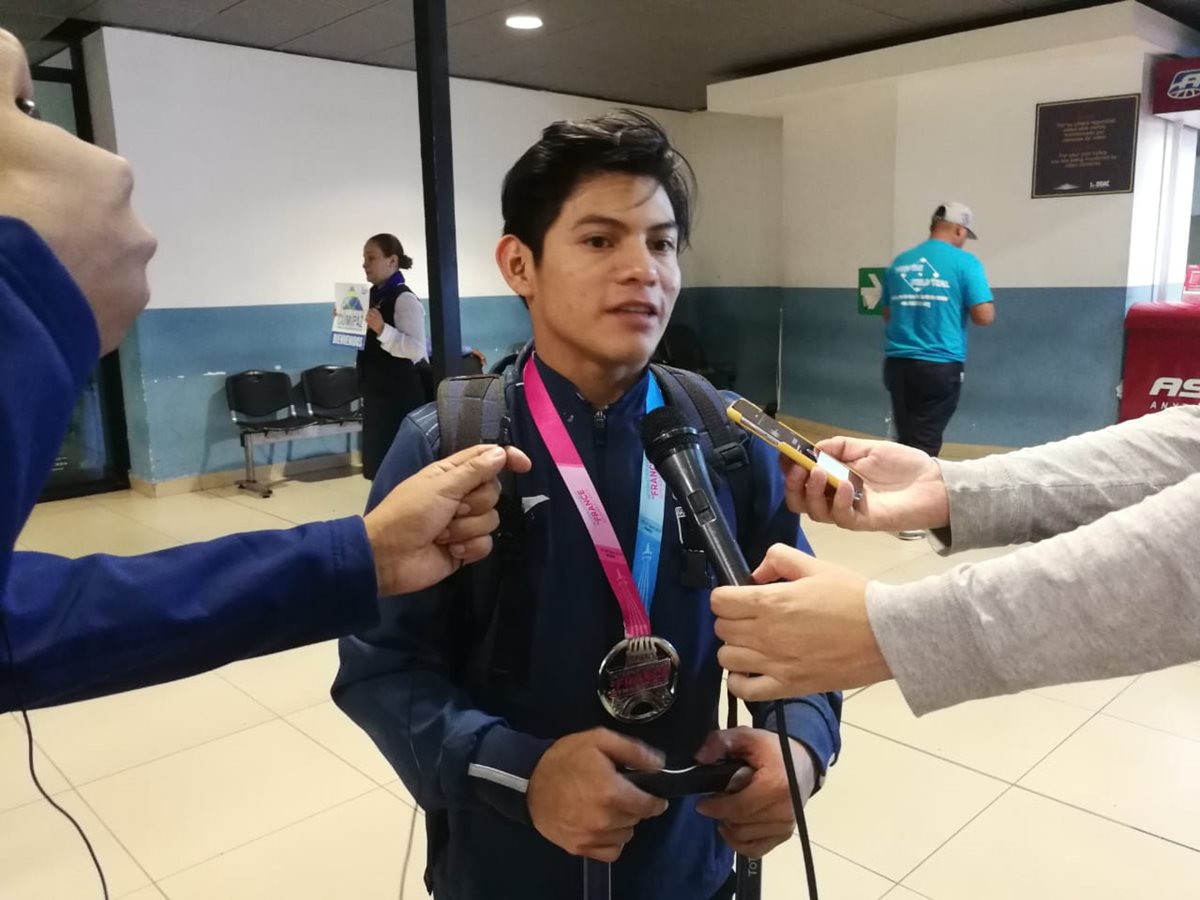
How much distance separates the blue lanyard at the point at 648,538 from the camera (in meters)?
1.14

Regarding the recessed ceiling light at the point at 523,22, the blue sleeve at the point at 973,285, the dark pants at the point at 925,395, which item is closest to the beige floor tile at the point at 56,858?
the dark pants at the point at 925,395

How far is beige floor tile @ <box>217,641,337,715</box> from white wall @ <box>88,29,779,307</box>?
123 inches

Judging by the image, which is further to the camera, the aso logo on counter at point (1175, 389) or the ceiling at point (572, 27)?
the aso logo on counter at point (1175, 389)

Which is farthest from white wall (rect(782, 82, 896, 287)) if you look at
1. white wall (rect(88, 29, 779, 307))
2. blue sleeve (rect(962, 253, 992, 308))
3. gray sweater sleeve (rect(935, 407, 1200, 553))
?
gray sweater sleeve (rect(935, 407, 1200, 553))

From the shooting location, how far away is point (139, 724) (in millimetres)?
3070

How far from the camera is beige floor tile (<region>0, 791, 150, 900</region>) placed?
2.21 metres

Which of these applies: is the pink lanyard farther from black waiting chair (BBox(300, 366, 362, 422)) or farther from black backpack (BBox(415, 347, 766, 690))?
black waiting chair (BBox(300, 366, 362, 422))

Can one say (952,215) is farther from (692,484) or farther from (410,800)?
(692,484)

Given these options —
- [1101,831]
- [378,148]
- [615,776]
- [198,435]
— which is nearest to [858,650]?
[615,776]

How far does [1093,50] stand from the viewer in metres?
5.68

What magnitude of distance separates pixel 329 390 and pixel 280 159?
1701mm

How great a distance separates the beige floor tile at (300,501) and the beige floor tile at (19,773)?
7.95 ft

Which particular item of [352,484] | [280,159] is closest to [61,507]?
[352,484]

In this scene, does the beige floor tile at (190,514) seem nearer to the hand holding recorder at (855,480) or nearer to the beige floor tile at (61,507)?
the beige floor tile at (61,507)
